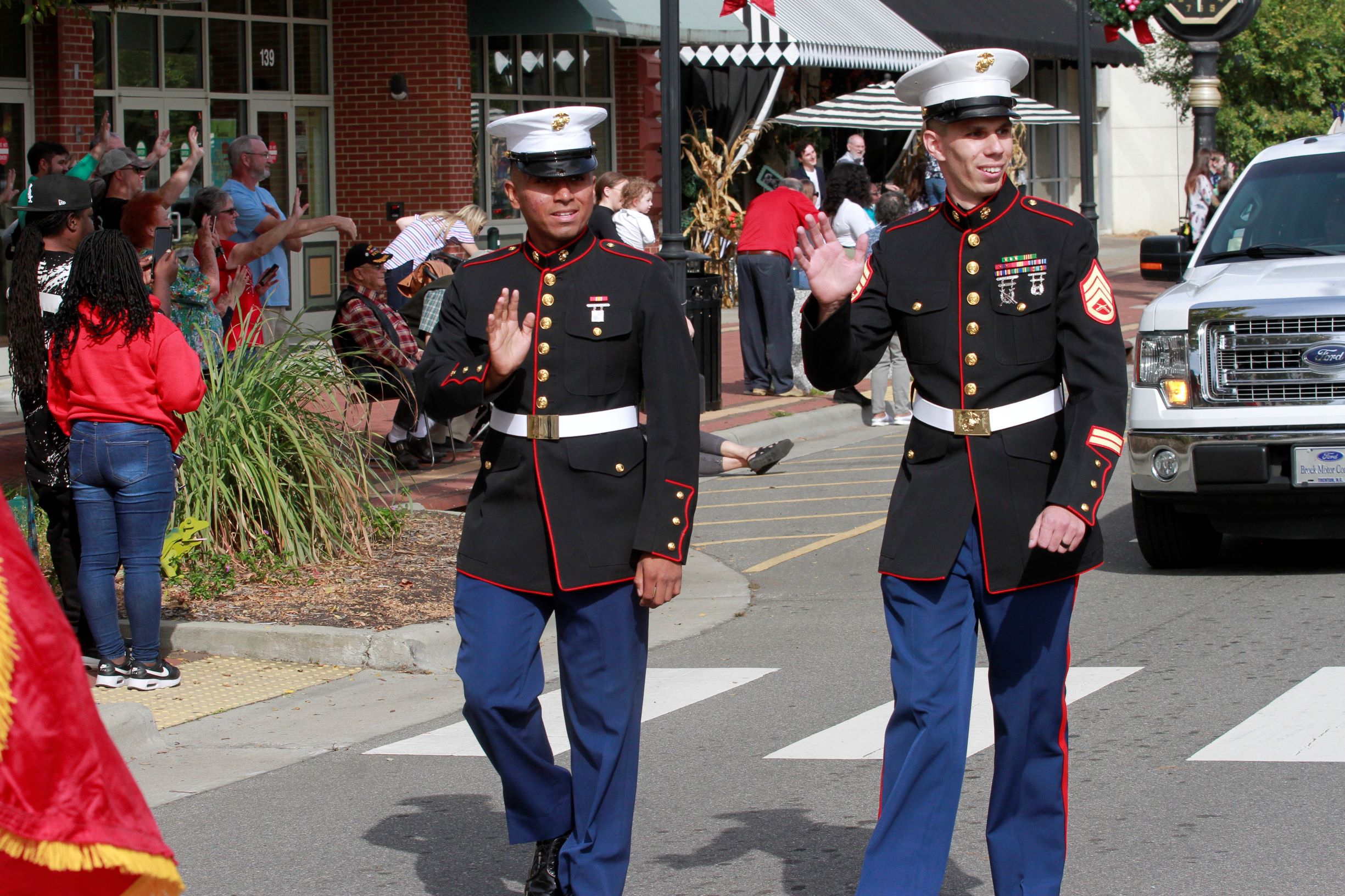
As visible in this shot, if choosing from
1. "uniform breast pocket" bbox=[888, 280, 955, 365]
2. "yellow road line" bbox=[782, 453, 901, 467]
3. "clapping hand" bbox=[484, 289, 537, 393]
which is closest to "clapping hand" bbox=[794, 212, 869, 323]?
"uniform breast pocket" bbox=[888, 280, 955, 365]

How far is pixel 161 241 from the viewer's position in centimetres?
898

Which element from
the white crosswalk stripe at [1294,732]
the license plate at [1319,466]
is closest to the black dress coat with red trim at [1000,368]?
the white crosswalk stripe at [1294,732]

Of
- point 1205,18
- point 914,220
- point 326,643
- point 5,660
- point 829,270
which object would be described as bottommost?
point 326,643

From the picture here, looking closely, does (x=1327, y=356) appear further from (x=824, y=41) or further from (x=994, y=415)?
(x=824, y=41)

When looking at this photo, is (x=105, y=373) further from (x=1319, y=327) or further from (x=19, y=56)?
(x=19, y=56)

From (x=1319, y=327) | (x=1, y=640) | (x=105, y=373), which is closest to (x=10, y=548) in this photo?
(x=1, y=640)

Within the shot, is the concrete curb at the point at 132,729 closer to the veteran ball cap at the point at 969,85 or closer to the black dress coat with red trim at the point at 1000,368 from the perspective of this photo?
the black dress coat with red trim at the point at 1000,368

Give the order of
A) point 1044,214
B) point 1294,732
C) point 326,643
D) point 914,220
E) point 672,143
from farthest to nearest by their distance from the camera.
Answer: point 672,143, point 326,643, point 1294,732, point 914,220, point 1044,214

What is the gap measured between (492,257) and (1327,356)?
4703 mm

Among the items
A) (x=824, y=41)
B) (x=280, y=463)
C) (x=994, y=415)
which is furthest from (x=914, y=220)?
(x=824, y=41)

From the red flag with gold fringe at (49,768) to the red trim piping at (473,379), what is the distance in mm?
2102

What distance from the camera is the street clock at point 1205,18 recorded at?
22156 millimetres

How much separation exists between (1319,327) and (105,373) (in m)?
5.22

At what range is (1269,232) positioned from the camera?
354 inches
